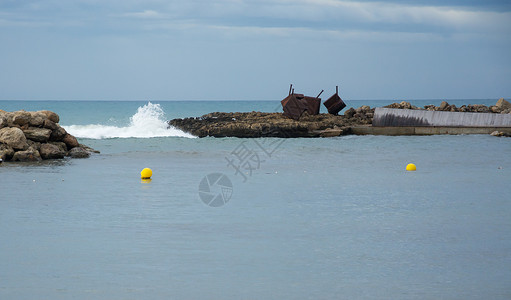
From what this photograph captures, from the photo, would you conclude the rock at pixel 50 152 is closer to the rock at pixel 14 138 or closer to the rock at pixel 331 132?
the rock at pixel 14 138

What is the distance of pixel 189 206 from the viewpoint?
14.7 m

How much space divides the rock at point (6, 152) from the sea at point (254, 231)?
2.26 ft

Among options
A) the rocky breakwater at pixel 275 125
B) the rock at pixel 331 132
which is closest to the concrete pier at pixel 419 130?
the rocky breakwater at pixel 275 125

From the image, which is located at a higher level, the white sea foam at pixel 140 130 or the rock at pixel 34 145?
the rock at pixel 34 145

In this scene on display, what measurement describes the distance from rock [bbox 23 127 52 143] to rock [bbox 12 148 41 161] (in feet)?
3.10

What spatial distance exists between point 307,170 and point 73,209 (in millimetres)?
10218

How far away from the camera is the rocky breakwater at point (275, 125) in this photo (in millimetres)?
40562

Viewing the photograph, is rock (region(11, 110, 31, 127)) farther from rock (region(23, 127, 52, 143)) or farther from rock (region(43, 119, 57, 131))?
rock (region(43, 119, 57, 131))

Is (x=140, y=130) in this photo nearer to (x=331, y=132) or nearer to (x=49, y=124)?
(x=331, y=132)

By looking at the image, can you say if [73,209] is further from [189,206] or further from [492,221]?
[492,221]

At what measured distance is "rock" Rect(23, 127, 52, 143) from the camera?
998 inches

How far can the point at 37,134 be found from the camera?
83.6 ft

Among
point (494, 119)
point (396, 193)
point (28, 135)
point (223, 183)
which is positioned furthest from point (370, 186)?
point (494, 119)

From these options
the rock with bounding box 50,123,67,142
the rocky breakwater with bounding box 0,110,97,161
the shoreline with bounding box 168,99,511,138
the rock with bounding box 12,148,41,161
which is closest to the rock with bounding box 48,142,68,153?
the rocky breakwater with bounding box 0,110,97,161
